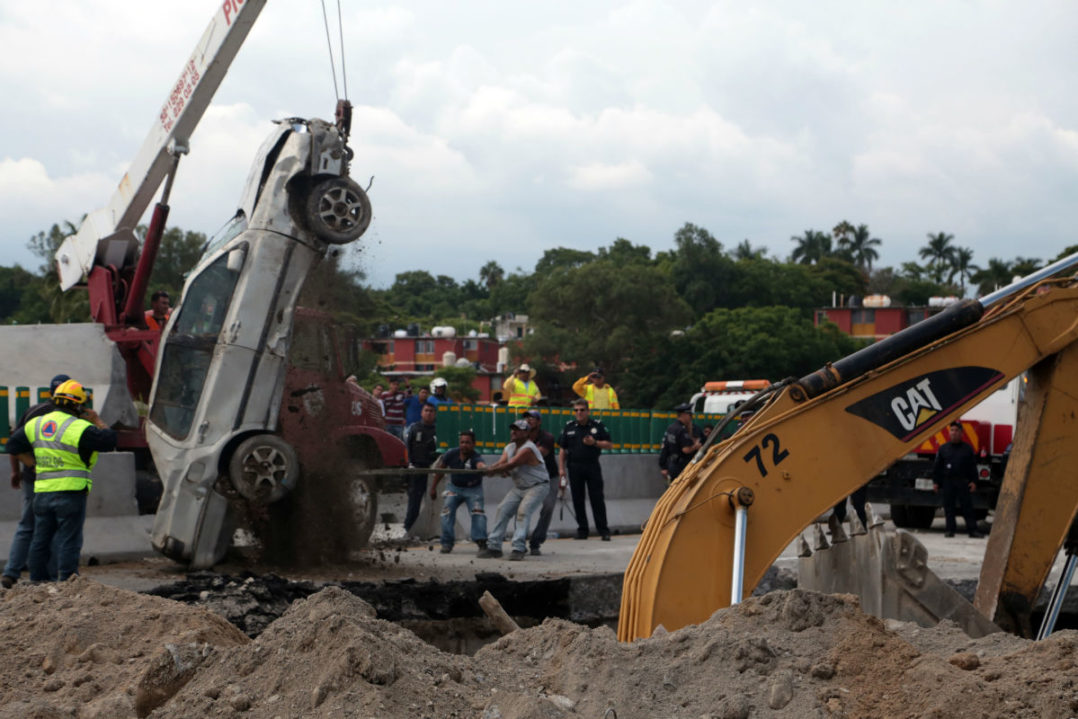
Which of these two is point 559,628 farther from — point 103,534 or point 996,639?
point 103,534

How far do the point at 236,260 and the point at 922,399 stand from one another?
6432 millimetres

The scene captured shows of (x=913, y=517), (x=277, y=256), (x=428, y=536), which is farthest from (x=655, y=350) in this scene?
(x=277, y=256)

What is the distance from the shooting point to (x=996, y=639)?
20.2 ft

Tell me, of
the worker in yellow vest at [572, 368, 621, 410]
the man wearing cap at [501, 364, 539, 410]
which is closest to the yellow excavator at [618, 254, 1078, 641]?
the man wearing cap at [501, 364, 539, 410]

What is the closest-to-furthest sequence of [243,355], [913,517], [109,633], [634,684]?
1. [634,684]
2. [109,633]
3. [243,355]
4. [913,517]

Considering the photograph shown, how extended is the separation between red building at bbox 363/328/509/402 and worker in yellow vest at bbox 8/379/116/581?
175 ft

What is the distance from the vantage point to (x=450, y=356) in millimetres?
68625

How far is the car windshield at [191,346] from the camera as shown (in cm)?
1112

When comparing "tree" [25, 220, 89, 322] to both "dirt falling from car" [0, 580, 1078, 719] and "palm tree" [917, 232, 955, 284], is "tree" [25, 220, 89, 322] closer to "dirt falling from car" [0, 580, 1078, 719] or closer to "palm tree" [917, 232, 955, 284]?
"dirt falling from car" [0, 580, 1078, 719]

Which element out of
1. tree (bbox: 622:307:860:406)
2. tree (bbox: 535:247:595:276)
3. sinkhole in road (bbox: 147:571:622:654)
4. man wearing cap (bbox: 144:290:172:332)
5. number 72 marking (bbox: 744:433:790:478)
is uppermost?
tree (bbox: 535:247:595:276)

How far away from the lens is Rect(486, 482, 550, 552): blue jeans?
547 inches

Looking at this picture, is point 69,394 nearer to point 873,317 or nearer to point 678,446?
point 678,446

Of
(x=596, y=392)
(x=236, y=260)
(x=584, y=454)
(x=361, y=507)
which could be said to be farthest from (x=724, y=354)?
(x=236, y=260)

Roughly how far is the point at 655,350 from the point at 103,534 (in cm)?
5595
